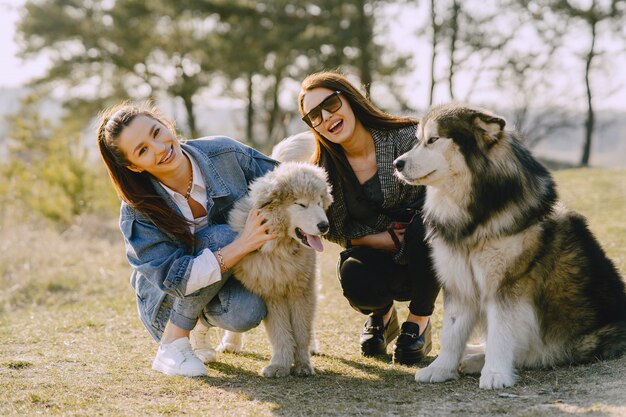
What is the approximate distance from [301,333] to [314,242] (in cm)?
52

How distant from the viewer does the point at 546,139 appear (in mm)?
26734

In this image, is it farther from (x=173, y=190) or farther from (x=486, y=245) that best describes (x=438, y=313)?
(x=173, y=190)

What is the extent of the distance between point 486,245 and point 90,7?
67.5 ft

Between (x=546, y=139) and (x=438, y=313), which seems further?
(x=546, y=139)

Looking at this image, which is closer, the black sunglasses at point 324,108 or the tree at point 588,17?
the black sunglasses at point 324,108

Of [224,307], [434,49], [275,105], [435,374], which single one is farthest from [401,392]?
[275,105]

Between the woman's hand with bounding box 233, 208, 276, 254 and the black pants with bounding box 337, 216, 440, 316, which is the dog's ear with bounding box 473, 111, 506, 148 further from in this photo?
the woman's hand with bounding box 233, 208, 276, 254

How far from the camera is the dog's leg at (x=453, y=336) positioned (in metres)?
3.47

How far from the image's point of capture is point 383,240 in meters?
4.13

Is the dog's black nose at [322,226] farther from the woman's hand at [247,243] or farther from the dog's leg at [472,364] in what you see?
the dog's leg at [472,364]

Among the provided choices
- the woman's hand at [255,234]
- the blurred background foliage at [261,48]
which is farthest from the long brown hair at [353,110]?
the blurred background foliage at [261,48]

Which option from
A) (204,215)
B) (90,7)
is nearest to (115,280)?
(204,215)

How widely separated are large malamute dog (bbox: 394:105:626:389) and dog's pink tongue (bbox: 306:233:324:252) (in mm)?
606

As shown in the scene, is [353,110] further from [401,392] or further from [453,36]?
[453,36]
